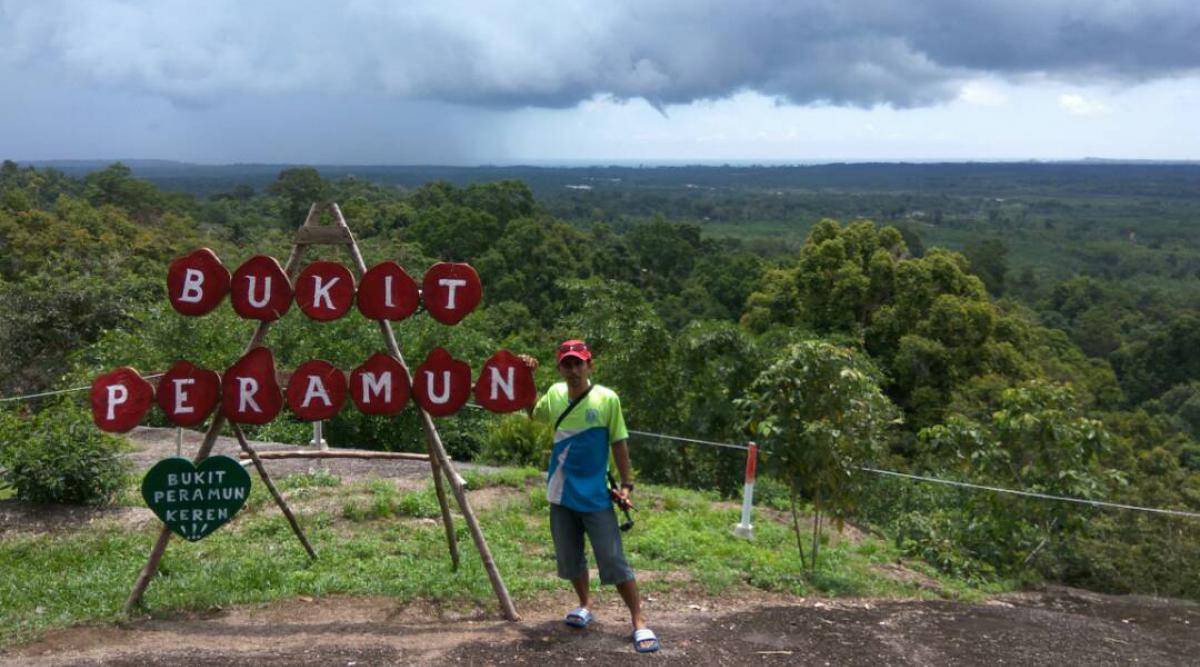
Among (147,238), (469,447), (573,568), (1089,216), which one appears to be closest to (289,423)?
(469,447)

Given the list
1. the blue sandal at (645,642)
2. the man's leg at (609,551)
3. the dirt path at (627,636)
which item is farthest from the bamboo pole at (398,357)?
the blue sandal at (645,642)

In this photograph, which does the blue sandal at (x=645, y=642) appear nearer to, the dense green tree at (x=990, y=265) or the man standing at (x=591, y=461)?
the man standing at (x=591, y=461)

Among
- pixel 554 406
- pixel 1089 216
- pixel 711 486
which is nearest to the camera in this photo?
pixel 554 406

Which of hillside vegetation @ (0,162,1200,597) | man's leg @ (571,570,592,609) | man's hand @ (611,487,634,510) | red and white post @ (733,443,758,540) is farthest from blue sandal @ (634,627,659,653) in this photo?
red and white post @ (733,443,758,540)

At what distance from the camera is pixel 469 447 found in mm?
15391

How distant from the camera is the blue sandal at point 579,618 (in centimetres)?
551

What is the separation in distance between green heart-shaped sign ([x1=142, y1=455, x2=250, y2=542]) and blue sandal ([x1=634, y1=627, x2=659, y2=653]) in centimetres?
244

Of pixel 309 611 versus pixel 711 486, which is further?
pixel 711 486

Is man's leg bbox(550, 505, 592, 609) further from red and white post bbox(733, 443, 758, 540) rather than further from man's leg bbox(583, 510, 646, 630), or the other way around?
red and white post bbox(733, 443, 758, 540)

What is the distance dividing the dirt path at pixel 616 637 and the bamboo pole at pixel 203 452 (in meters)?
0.20

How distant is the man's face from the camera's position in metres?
5.22

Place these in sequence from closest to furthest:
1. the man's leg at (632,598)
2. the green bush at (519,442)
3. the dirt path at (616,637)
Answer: the dirt path at (616,637) < the man's leg at (632,598) < the green bush at (519,442)

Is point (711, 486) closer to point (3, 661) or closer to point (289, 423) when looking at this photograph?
point (289, 423)

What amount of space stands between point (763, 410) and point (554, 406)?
2610 millimetres
